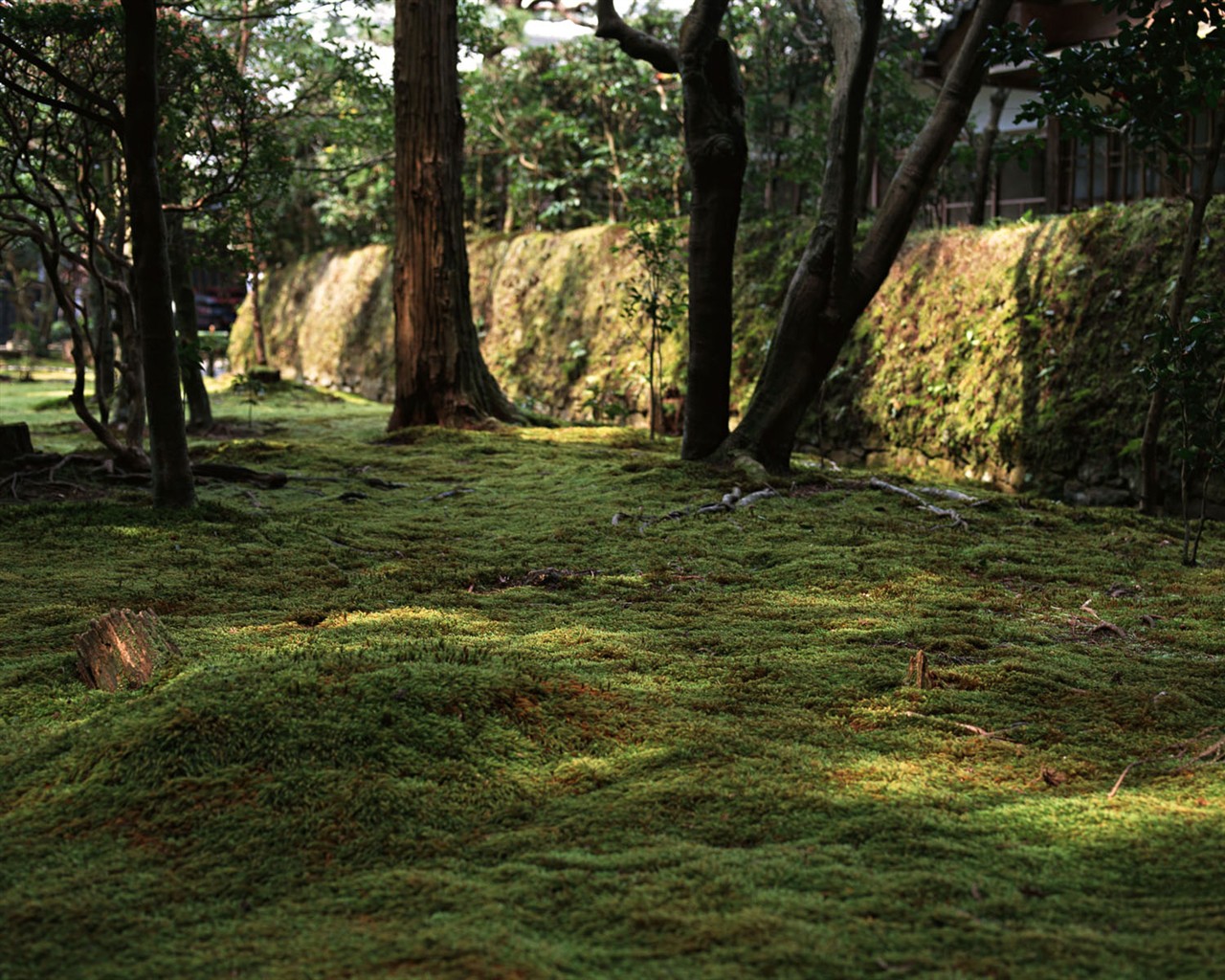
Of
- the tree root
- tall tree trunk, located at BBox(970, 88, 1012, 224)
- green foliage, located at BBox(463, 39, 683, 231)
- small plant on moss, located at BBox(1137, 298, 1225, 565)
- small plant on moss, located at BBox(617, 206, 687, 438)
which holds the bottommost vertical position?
the tree root

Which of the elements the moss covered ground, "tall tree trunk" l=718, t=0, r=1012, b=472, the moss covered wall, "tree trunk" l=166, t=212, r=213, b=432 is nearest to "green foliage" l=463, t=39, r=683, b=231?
the moss covered wall

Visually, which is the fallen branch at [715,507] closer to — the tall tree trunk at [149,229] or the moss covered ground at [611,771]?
the moss covered ground at [611,771]

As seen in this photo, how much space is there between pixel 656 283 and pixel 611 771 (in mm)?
8620

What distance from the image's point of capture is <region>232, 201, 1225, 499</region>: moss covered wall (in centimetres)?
799

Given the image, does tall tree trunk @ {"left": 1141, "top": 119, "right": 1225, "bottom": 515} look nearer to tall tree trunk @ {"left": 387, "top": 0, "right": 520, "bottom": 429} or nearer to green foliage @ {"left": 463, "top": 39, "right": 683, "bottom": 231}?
tall tree trunk @ {"left": 387, "top": 0, "right": 520, "bottom": 429}

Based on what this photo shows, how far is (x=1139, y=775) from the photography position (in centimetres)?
264

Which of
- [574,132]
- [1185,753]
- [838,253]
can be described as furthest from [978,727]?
[574,132]

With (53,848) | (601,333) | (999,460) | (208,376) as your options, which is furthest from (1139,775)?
(208,376)

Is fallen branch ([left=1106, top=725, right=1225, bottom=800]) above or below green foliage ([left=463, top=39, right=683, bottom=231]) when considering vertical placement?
below

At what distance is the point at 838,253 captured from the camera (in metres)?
7.04

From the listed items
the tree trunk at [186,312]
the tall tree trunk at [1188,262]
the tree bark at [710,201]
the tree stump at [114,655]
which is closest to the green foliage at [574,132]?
the tree trunk at [186,312]

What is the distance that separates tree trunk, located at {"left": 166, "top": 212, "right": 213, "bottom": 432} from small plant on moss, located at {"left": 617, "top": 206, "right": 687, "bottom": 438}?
142 inches

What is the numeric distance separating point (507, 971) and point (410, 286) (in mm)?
9133

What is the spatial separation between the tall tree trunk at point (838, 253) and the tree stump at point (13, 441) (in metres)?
4.16
